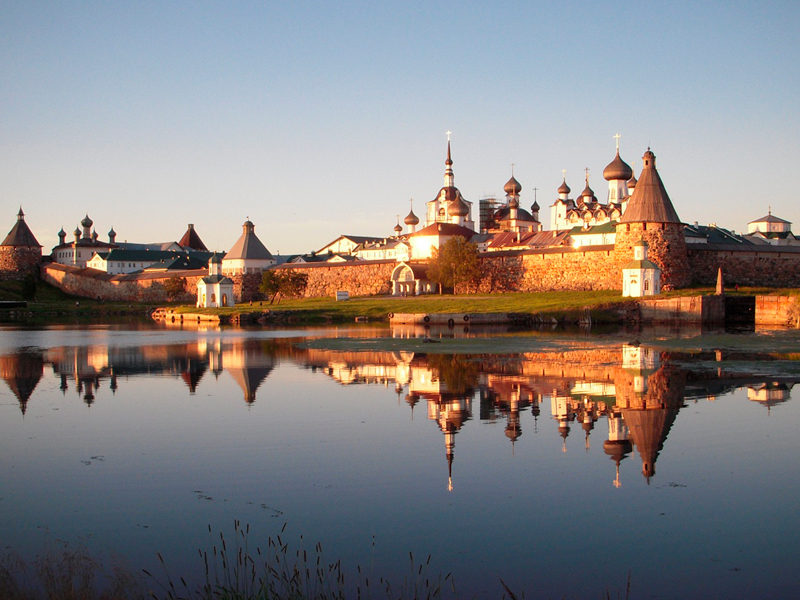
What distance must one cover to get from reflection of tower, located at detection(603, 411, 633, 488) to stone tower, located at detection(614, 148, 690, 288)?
23.2m

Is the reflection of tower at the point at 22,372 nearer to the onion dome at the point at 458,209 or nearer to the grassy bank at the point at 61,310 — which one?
the grassy bank at the point at 61,310

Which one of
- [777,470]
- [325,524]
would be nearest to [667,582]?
[325,524]

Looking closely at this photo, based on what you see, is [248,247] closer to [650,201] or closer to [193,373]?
[650,201]

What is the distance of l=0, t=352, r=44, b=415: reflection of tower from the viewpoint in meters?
11.4

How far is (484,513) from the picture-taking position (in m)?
5.40

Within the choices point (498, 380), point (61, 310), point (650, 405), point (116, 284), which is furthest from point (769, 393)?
point (116, 284)

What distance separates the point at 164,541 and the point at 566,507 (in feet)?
8.29

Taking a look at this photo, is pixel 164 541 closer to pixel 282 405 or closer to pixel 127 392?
pixel 282 405

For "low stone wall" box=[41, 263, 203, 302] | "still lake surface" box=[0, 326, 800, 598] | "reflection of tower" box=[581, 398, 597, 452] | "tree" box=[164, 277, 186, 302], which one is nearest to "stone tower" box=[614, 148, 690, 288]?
"still lake surface" box=[0, 326, 800, 598]

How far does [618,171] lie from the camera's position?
51.8 metres

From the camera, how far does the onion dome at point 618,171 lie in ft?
170

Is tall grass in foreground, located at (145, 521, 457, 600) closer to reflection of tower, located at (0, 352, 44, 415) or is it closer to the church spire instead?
reflection of tower, located at (0, 352, 44, 415)

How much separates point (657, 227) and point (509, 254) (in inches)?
333

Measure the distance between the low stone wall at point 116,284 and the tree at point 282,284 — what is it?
17.9 feet
